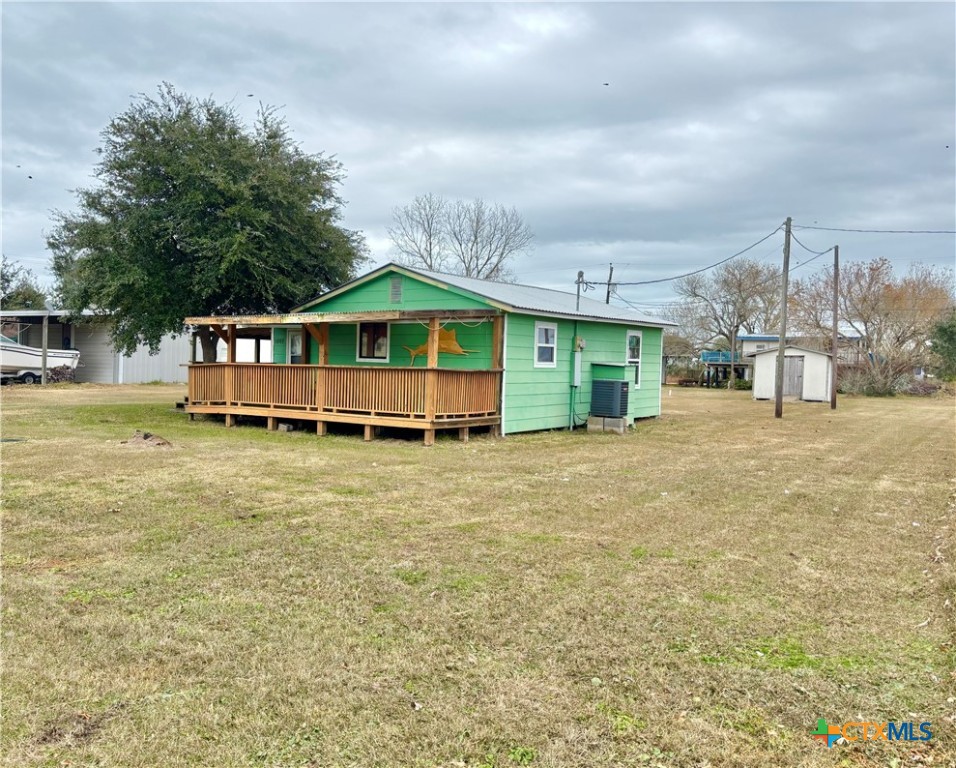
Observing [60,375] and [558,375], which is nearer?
[558,375]

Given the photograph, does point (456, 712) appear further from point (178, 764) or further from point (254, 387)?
point (254, 387)

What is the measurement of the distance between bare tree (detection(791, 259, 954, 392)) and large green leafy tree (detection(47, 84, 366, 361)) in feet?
94.1

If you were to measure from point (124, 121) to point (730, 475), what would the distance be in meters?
14.9

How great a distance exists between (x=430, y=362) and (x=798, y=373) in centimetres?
2132

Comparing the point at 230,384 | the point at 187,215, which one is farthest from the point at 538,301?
the point at 187,215

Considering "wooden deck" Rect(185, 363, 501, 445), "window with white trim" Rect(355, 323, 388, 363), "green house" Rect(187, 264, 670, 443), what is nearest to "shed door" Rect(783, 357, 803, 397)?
"green house" Rect(187, 264, 670, 443)

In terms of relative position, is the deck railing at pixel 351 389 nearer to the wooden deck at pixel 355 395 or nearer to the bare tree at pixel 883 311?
the wooden deck at pixel 355 395

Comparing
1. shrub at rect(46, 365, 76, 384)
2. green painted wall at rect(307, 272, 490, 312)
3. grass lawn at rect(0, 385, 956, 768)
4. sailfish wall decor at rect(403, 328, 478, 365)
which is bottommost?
grass lawn at rect(0, 385, 956, 768)

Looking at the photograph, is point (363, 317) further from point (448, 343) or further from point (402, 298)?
point (402, 298)

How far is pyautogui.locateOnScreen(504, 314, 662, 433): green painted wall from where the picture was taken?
45.3 ft

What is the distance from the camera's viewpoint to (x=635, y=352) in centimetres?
1805

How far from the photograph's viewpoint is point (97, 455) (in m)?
9.66

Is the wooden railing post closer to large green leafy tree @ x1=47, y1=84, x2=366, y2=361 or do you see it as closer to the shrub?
large green leafy tree @ x1=47, y1=84, x2=366, y2=361

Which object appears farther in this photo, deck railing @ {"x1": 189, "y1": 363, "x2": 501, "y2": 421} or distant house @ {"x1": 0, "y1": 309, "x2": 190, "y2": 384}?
distant house @ {"x1": 0, "y1": 309, "x2": 190, "y2": 384}
